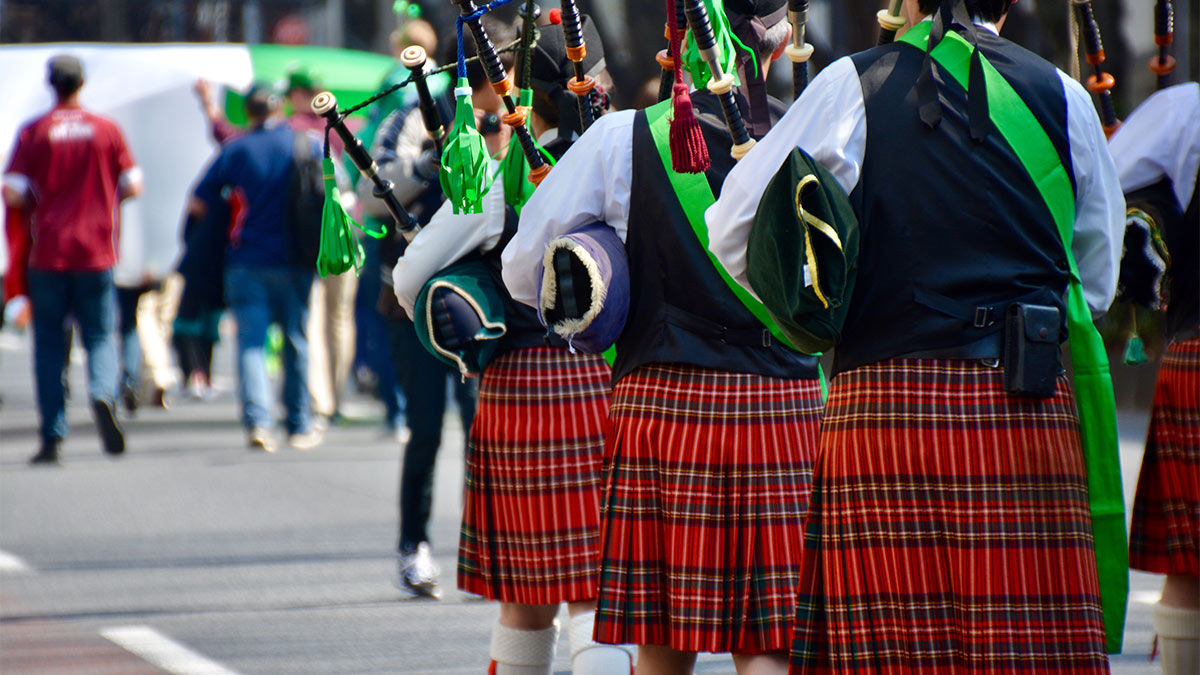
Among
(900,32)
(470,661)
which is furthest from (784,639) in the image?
(470,661)

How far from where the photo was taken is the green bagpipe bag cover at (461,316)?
354cm

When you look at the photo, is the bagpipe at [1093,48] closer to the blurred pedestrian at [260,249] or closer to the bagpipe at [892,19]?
the bagpipe at [892,19]

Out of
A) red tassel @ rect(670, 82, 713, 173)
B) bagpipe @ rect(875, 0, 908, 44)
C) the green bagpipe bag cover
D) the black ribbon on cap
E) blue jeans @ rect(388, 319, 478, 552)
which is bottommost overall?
blue jeans @ rect(388, 319, 478, 552)

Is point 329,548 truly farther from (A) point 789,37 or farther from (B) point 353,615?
(A) point 789,37

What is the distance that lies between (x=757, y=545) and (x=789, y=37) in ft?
3.38

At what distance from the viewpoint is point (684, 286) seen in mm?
2988

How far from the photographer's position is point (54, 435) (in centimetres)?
907

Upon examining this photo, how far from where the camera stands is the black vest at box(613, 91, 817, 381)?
296cm

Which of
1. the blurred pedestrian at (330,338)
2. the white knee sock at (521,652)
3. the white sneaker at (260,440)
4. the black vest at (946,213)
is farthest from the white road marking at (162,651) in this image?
the blurred pedestrian at (330,338)

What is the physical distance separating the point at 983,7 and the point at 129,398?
9632mm

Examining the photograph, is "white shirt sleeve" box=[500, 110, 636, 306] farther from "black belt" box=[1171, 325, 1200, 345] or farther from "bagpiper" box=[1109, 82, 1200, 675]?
"black belt" box=[1171, 325, 1200, 345]

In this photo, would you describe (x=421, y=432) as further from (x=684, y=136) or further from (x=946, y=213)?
(x=946, y=213)

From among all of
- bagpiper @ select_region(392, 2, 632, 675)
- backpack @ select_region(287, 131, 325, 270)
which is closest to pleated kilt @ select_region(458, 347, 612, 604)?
bagpiper @ select_region(392, 2, 632, 675)

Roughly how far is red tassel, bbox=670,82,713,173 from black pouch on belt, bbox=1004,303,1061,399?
0.58 m
